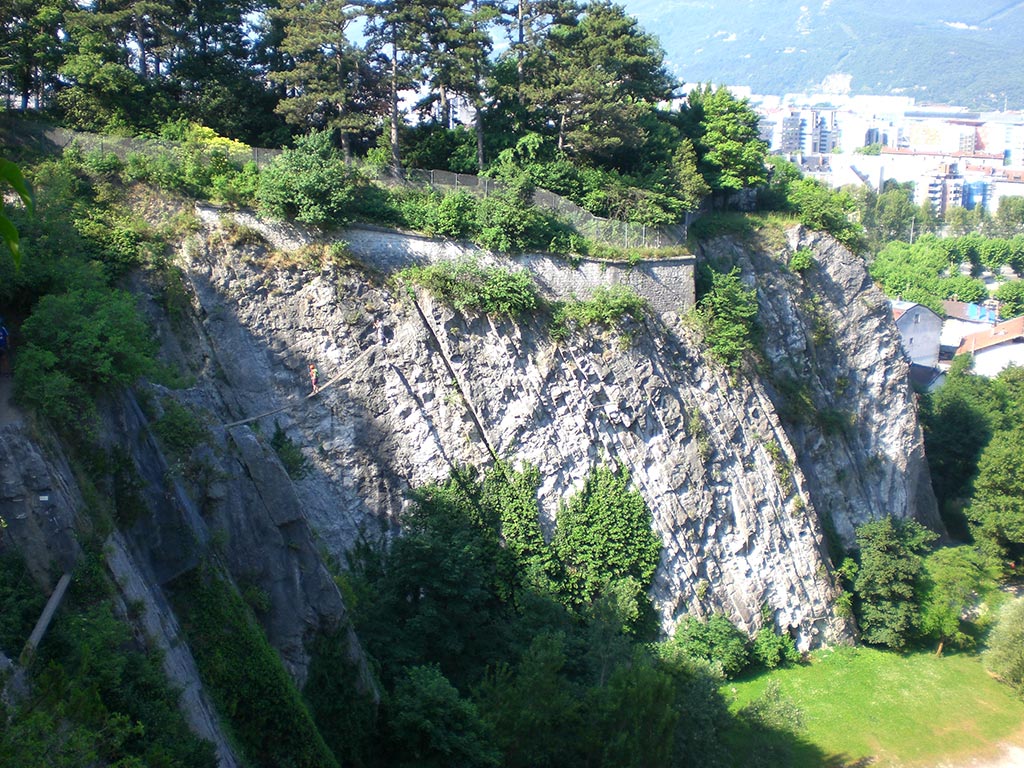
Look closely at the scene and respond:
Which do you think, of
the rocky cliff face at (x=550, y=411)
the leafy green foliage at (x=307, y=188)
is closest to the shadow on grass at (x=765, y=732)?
the rocky cliff face at (x=550, y=411)

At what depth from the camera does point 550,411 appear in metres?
21.9

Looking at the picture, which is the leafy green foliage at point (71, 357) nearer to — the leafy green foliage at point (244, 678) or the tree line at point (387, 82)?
the leafy green foliage at point (244, 678)

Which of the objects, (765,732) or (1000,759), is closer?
(765,732)

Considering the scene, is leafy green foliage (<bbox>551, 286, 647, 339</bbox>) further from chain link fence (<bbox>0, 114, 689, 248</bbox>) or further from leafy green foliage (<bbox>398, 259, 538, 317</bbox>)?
chain link fence (<bbox>0, 114, 689, 248</bbox>)

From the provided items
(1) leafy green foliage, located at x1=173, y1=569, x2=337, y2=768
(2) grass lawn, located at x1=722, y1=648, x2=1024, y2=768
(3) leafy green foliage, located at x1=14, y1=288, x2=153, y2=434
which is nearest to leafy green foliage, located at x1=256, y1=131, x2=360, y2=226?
(3) leafy green foliage, located at x1=14, y1=288, x2=153, y2=434

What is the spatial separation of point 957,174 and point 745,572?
4706 inches

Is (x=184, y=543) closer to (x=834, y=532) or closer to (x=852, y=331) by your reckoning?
(x=834, y=532)

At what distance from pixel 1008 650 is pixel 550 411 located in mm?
14624

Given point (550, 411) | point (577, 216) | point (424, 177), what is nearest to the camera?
point (550, 411)

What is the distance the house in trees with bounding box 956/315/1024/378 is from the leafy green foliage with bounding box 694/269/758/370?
2842 cm

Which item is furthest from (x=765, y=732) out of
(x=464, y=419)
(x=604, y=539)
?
(x=464, y=419)

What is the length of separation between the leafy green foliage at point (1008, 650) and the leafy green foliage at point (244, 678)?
66.8 ft

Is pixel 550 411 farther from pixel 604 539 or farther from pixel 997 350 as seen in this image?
pixel 997 350

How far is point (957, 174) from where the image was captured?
123062mm
